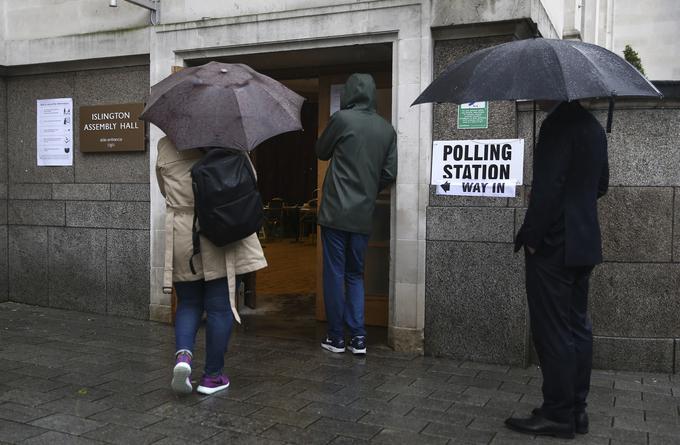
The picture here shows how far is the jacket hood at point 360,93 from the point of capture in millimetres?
5793

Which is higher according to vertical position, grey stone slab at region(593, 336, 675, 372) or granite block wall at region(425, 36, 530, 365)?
granite block wall at region(425, 36, 530, 365)

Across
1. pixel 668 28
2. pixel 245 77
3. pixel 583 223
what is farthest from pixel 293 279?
pixel 668 28

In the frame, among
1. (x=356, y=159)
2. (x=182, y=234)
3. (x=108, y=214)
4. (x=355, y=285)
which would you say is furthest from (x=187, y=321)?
(x=108, y=214)

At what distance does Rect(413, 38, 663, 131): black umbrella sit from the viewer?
345 cm

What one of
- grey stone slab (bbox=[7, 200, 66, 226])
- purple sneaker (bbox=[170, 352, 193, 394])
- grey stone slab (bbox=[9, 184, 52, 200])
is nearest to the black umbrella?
purple sneaker (bbox=[170, 352, 193, 394])

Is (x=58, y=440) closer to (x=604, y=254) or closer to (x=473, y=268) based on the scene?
(x=473, y=268)

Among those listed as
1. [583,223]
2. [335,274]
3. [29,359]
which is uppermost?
[583,223]

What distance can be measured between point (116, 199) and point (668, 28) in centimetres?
1539

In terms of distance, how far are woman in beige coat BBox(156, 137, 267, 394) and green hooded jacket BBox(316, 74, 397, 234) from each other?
125cm

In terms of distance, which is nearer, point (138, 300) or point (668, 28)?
point (138, 300)

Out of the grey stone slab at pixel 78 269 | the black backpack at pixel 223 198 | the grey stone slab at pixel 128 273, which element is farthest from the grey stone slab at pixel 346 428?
the grey stone slab at pixel 78 269

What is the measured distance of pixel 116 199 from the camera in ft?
23.8

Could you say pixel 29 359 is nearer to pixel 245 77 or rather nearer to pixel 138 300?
pixel 138 300

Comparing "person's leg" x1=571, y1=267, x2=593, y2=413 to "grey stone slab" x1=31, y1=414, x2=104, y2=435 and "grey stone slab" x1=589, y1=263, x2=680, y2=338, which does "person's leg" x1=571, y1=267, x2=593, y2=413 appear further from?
"grey stone slab" x1=31, y1=414, x2=104, y2=435
